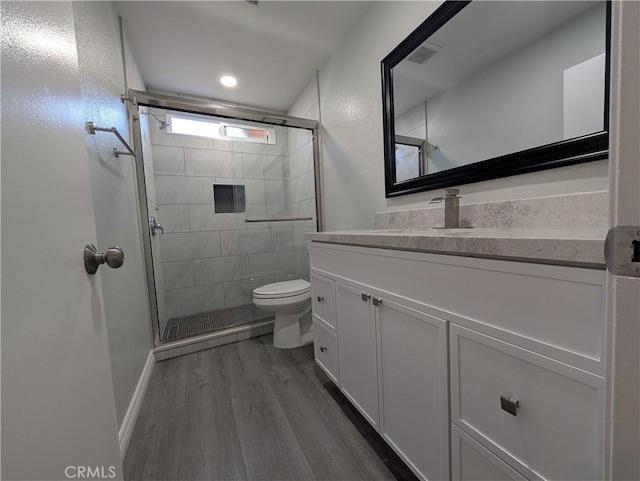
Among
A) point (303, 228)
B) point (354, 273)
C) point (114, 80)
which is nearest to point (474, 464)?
point (354, 273)

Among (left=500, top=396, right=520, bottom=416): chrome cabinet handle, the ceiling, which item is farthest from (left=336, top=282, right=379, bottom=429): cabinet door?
the ceiling

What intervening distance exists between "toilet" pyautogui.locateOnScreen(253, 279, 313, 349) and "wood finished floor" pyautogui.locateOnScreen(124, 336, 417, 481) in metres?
0.28

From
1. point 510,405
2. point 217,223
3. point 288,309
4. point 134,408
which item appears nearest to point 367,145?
point 288,309

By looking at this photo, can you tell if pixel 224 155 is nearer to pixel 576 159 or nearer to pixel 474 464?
pixel 576 159

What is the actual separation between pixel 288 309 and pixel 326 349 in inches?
24.5

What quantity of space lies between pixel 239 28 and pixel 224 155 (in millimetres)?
1228

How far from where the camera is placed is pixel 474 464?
2.08ft

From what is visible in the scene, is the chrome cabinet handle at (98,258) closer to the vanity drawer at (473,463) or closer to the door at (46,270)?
the door at (46,270)

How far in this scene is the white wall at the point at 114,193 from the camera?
105cm

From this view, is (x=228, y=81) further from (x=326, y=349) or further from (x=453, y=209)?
(x=326, y=349)

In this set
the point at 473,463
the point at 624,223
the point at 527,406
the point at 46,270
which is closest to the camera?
the point at 624,223

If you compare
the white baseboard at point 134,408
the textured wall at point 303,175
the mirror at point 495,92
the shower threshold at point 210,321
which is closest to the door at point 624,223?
the mirror at point 495,92

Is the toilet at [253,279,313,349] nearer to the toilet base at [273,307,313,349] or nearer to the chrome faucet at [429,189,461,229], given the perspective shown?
the toilet base at [273,307,313,349]

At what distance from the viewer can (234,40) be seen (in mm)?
1850
